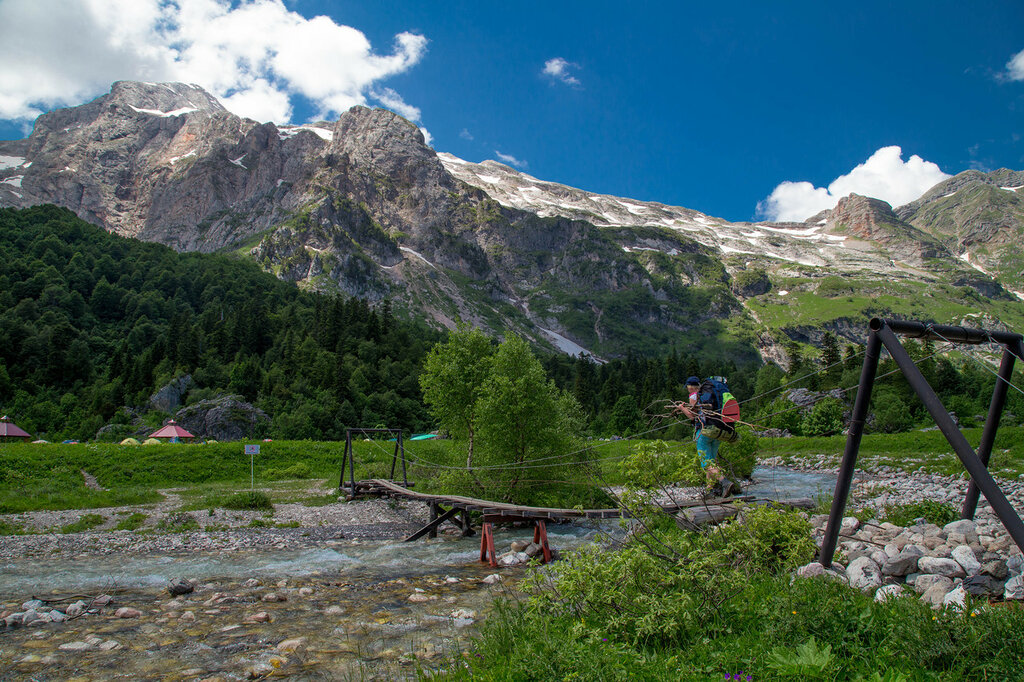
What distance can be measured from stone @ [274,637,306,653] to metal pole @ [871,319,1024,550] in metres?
8.42

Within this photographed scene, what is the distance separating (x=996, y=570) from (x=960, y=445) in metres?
2.31

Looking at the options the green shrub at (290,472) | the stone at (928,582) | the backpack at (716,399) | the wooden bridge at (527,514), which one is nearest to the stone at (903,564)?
the stone at (928,582)

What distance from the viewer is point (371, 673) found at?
6398mm

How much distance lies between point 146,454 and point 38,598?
1135 inches

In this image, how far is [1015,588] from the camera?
20.8 ft

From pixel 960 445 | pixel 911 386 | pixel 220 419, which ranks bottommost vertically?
pixel 220 419

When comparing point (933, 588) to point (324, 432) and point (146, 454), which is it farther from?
point (324, 432)

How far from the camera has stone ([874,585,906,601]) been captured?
626 cm

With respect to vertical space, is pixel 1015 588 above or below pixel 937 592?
above

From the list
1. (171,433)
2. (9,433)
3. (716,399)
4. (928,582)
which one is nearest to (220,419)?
(171,433)

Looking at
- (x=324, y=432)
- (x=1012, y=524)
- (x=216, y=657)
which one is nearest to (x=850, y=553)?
(x=1012, y=524)

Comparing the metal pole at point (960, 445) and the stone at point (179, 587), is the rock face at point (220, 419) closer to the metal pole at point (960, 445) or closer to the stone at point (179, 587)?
the stone at point (179, 587)

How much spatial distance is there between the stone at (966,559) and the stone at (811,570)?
167 centimetres

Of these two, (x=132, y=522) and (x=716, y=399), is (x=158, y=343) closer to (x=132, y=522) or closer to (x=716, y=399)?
(x=132, y=522)
